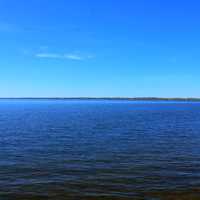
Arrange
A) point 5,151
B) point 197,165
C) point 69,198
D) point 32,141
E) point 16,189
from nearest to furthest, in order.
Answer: point 69,198 → point 16,189 → point 197,165 → point 5,151 → point 32,141

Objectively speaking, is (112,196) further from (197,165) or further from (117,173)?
(197,165)

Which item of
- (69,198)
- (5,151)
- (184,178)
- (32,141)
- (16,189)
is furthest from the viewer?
(32,141)

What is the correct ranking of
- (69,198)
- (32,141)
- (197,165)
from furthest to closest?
(32,141) < (197,165) < (69,198)

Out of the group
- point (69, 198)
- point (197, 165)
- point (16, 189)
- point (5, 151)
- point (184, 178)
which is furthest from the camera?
point (5, 151)

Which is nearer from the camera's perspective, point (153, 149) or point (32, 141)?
point (153, 149)

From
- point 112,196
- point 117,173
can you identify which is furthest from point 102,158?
point 112,196

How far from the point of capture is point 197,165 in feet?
84.2

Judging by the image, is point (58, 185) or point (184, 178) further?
point (184, 178)

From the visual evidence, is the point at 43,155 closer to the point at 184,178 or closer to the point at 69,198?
the point at 69,198

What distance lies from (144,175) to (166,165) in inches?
162

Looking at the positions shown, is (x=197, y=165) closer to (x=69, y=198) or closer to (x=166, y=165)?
(x=166, y=165)

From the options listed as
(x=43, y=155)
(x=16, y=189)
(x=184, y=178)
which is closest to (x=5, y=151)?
(x=43, y=155)

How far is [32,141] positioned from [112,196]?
2335 centimetres

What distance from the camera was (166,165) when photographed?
25844 mm
